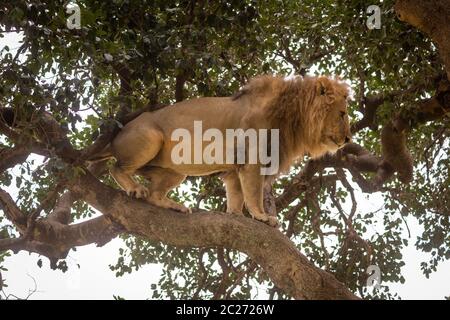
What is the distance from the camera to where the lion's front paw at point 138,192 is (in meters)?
6.29

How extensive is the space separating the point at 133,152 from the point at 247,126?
3.46 ft

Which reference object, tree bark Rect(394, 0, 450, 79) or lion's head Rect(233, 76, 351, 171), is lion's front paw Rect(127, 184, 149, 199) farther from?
tree bark Rect(394, 0, 450, 79)

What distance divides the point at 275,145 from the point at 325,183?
7.92ft

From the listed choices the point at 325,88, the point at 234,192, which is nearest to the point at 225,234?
the point at 234,192

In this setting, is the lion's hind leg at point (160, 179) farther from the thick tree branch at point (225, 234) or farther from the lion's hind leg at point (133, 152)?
the thick tree branch at point (225, 234)

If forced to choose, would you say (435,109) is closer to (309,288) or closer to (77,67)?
(309,288)

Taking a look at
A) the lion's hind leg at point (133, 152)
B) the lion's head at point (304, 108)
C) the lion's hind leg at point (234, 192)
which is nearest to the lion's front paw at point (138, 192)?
the lion's hind leg at point (133, 152)

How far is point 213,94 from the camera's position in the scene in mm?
7406

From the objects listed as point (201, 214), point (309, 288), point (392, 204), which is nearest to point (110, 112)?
point (201, 214)

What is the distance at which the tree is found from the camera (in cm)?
547

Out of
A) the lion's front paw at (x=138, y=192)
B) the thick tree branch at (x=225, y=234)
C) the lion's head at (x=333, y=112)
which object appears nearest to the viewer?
Result: the thick tree branch at (x=225, y=234)

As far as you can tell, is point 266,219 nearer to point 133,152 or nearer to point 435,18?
point 133,152

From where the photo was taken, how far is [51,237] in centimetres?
689

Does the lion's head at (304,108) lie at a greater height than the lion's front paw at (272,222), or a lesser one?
greater
